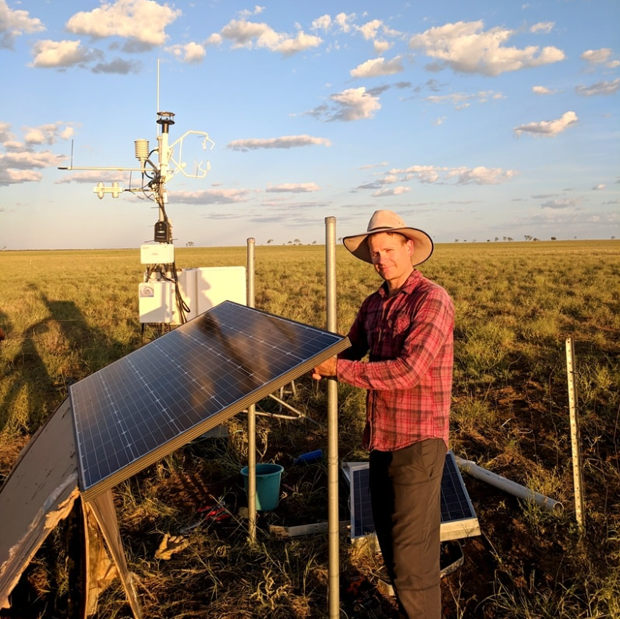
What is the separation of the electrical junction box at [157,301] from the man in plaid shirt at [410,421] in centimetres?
572

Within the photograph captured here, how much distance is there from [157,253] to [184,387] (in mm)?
5619

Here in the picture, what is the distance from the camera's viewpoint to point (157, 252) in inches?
314

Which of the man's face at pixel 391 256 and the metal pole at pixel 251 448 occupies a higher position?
the man's face at pixel 391 256

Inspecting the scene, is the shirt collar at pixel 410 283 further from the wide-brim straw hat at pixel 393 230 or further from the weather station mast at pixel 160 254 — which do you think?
the weather station mast at pixel 160 254

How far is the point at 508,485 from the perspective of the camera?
438cm

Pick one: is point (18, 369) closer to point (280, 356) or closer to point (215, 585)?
point (215, 585)

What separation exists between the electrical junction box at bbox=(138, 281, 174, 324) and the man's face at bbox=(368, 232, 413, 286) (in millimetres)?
5690

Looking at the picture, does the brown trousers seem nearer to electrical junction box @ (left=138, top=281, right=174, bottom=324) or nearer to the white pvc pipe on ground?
the white pvc pipe on ground

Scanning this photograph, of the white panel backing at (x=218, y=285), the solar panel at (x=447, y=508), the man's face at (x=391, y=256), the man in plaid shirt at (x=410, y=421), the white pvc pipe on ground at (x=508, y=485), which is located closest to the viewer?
the man in plaid shirt at (x=410, y=421)

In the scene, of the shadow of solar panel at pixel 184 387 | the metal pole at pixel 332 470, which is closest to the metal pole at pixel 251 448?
the shadow of solar panel at pixel 184 387

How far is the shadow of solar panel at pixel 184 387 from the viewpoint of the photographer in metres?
2.17

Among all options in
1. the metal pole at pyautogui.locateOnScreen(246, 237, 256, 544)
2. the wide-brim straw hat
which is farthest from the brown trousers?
the metal pole at pyautogui.locateOnScreen(246, 237, 256, 544)

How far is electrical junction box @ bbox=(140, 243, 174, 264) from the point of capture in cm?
793

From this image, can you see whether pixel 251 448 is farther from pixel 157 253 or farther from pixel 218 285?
pixel 157 253
